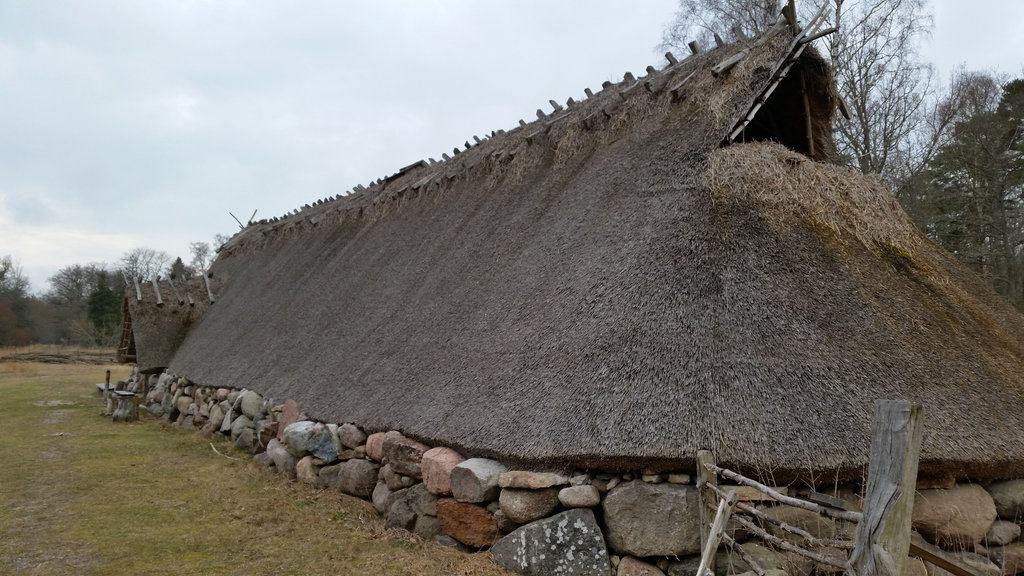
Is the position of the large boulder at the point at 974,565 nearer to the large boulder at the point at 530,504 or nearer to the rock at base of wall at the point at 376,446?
the large boulder at the point at 530,504

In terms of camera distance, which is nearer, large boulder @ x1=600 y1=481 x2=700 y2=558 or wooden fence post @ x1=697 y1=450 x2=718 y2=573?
wooden fence post @ x1=697 y1=450 x2=718 y2=573

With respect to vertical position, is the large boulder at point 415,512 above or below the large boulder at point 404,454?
below

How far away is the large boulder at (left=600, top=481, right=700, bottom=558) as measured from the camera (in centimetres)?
414

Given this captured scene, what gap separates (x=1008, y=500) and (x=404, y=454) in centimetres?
484

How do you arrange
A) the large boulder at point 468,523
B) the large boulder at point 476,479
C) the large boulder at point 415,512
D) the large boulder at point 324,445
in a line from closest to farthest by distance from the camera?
the large boulder at point 476,479 < the large boulder at point 468,523 < the large boulder at point 415,512 < the large boulder at point 324,445

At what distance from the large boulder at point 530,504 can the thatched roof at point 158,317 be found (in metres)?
14.0

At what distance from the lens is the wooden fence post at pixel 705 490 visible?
3986 millimetres

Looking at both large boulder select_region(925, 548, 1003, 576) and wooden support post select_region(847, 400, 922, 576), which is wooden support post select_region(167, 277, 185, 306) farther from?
wooden support post select_region(847, 400, 922, 576)

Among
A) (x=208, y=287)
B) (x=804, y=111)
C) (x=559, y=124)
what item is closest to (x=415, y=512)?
(x=559, y=124)

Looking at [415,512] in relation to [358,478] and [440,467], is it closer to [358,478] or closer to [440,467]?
[440,467]

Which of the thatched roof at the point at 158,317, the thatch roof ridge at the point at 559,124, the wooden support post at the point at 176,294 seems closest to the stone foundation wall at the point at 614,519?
the thatch roof ridge at the point at 559,124

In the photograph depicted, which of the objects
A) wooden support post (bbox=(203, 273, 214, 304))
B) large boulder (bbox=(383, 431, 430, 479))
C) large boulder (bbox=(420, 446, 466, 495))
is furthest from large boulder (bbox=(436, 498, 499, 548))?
wooden support post (bbox=(203, 273, 214, 304))

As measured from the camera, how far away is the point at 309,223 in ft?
52.9

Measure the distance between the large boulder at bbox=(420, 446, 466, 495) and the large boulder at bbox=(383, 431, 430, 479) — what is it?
216 millimetres
